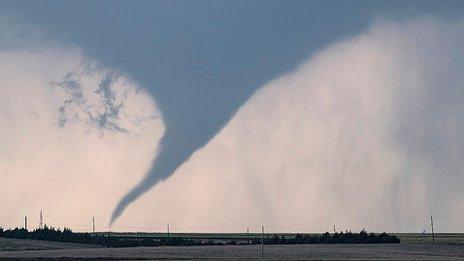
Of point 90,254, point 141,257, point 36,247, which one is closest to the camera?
point 141,257

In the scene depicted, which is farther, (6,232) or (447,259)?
(6,232)

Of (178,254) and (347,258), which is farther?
(178,254)

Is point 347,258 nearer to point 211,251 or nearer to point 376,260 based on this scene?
point 376,260

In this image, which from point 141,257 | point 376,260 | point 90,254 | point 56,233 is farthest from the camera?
point 56,233

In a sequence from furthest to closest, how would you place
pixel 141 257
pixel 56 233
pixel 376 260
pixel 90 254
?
pixel 56 233 < pixel 90 254 < pixel 141 257 < pixel 376 260

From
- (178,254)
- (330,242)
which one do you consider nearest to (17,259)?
(178,254)

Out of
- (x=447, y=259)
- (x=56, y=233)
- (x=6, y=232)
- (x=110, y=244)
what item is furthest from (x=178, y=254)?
(x=6, y=232)

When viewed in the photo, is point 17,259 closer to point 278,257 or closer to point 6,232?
point 278,257

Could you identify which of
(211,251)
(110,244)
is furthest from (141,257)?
(110,244)

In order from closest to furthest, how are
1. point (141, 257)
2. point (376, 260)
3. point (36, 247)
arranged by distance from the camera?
point (376, 260)
point (141, 257)
point (36, 247)
